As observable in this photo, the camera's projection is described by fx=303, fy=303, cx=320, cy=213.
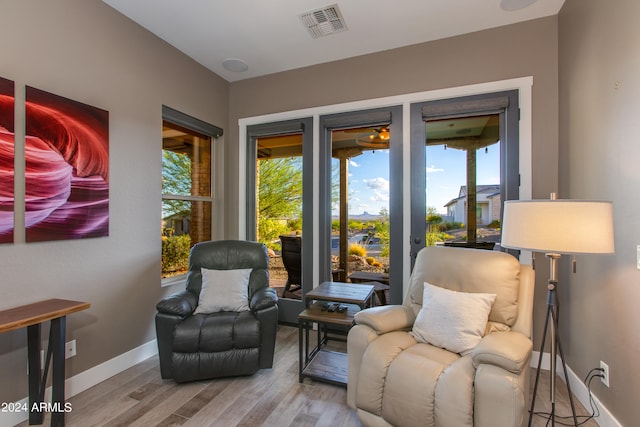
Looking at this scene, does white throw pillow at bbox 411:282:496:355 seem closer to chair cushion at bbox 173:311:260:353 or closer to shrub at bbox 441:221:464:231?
shrub at bbox 441:221:464:231

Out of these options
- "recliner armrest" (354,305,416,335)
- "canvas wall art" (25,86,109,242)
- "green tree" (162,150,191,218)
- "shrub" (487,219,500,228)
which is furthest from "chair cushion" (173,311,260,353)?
"shrub" (487,219,500,228)

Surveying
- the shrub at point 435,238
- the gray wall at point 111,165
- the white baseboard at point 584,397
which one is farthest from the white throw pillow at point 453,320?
the gray wall at point 111,165

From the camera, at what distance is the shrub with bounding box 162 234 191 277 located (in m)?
3.03

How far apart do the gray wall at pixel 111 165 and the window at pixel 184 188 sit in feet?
0.58

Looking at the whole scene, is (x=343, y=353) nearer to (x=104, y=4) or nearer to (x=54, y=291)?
(x=54, y=291)

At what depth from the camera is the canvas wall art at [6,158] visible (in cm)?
181

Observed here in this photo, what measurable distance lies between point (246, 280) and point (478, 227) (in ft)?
7.17

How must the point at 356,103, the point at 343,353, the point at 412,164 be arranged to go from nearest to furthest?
1. the point at 343,353
2. the point at 412,164
3. the point at 356,103

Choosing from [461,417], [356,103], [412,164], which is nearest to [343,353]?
[461,417]

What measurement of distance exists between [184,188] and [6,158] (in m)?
1.48

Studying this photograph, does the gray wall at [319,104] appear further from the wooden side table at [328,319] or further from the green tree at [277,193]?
the wooden side table at [328,319]

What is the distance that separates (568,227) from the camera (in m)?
1.46

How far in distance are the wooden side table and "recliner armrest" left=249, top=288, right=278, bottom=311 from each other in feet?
0.86

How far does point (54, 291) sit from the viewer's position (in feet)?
6.77
